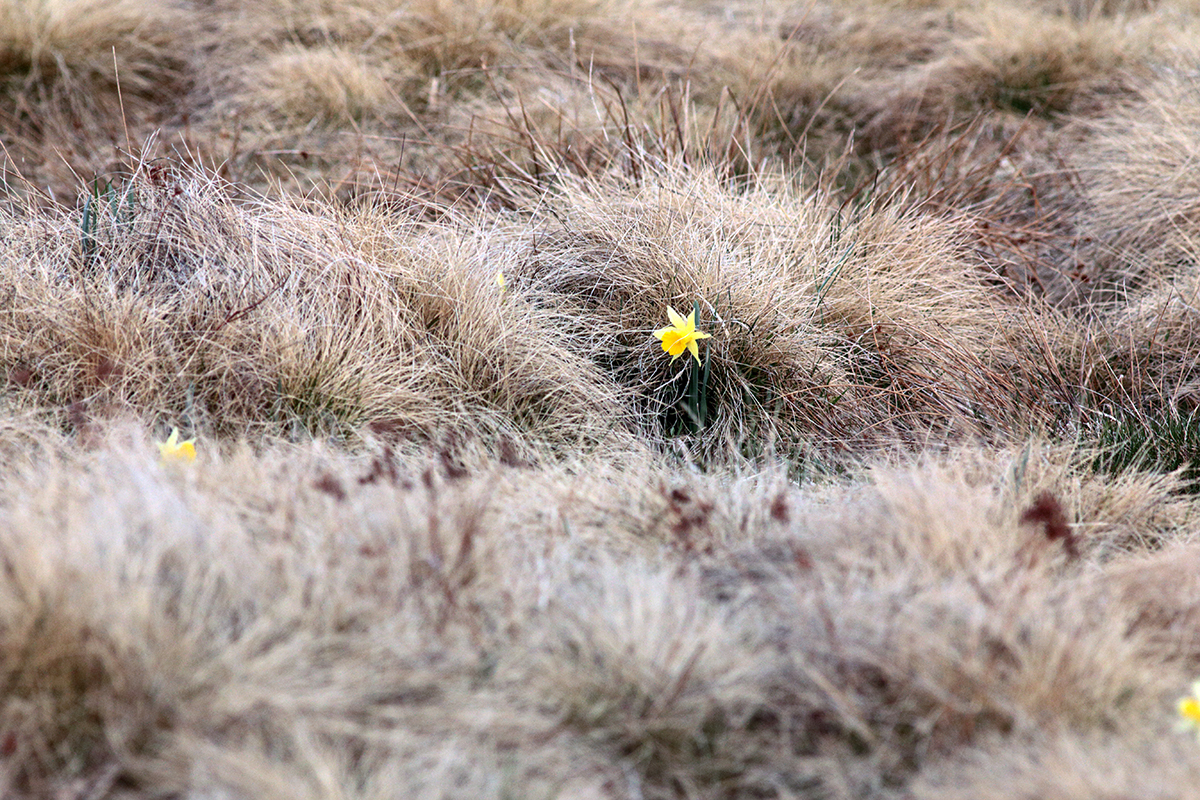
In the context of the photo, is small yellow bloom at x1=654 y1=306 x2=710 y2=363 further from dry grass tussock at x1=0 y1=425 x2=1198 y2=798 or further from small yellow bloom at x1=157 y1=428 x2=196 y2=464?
small yellow bloom at x1=157 y1=428 x2=196 y2=464

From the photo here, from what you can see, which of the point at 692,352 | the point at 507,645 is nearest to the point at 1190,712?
the point at 507,645

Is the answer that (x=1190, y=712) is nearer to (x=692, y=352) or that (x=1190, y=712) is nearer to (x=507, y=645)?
(x=507, y=645)

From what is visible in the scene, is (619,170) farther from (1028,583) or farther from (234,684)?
(234,684)

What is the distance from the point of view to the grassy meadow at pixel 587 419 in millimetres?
1706

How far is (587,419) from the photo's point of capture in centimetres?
302

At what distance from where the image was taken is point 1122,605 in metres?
1.98

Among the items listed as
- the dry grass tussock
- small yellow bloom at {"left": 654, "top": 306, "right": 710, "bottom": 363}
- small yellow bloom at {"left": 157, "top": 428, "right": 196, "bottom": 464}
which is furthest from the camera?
small yellow bloom at {"left": 654, "top": 306, "right": 710, "bottom": 363}

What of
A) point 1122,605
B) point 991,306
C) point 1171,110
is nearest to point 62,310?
point 1122,605

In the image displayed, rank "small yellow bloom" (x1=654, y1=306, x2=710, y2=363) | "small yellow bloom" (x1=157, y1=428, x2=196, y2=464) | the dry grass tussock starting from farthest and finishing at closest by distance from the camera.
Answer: "small yellow bloom" (x1=654, y1=306, x2=710, y2=363), "small yellow bloom" (x1=157, y1=428, x2=196, y2=464), the dry grass tussock

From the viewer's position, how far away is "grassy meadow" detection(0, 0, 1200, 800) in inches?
67.2

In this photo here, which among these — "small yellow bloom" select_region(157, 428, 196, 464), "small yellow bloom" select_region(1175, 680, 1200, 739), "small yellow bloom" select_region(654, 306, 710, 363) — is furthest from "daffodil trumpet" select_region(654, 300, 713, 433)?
→ "small yellow bloom" select_region(1175, 680, 1200, 739)

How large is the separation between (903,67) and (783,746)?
482 cm

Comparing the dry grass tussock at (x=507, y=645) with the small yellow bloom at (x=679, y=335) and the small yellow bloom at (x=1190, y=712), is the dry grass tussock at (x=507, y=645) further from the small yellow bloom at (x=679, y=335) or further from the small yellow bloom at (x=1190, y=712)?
the small yellow bloom at (x=679, y=335)

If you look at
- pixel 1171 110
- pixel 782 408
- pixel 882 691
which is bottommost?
pixel 782 408
